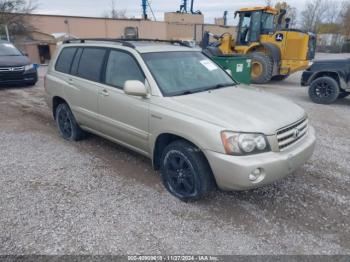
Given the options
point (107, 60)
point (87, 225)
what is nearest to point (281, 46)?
point (107, 60)

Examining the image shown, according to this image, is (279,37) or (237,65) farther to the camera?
(279,37)

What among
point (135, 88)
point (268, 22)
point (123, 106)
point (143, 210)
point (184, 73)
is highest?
point (268, 22)

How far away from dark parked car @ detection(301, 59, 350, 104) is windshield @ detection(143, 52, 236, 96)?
Answer: 4950 mm

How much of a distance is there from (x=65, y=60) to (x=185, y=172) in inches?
122

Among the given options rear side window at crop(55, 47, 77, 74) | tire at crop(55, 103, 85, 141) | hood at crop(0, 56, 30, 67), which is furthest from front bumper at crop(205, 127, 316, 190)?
hood at crop(0, 56, 30, 67)

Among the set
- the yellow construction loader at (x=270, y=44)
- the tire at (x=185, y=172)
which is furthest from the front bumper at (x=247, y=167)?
the yellow construction loader at (x=270, y=44)

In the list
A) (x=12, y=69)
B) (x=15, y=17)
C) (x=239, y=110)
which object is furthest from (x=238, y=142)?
(x=15, y=17)

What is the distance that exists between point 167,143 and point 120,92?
3.07ft

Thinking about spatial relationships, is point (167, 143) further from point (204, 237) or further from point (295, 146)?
point (295, 146)

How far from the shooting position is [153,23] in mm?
33250

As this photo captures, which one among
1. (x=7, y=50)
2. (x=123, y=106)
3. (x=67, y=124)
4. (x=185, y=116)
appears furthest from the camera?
(x=7, y=50)

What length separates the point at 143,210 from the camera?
121 inches

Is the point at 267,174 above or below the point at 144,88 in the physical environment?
below

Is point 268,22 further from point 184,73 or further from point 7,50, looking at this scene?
point 7,50
